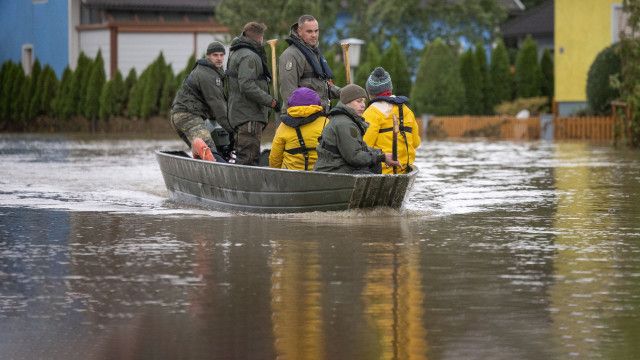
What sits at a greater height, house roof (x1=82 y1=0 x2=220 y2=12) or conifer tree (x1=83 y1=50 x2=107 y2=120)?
house roof (x1=82 y1=0 x2=220 y2=12)

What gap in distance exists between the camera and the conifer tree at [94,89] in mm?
57969

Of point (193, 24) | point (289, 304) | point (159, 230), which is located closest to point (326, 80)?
point (159, 230)

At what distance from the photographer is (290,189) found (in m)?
16.7

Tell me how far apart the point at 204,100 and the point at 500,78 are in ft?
106

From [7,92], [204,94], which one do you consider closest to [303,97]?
[204,94]

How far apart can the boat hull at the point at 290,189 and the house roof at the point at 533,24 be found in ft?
164

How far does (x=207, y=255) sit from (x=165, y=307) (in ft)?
10.0

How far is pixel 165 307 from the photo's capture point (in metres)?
10.0

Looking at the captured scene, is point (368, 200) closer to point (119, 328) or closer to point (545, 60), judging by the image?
point (119, 328)

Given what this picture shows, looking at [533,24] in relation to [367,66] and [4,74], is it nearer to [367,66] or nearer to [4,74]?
[367,66]

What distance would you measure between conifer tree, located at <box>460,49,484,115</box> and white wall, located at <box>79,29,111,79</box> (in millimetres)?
20620

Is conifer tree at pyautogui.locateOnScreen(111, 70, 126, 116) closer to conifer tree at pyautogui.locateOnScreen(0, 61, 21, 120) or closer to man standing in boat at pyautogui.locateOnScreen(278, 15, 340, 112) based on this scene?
conifer tree at pyautogui.locateOnScreen(0, 61, 21, 120)

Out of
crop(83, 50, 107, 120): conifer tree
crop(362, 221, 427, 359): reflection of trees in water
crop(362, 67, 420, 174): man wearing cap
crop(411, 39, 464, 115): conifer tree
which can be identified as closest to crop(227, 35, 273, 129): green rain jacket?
crop(362, 67, 420, 174): man wearing cap

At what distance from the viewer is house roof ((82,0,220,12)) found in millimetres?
67000
